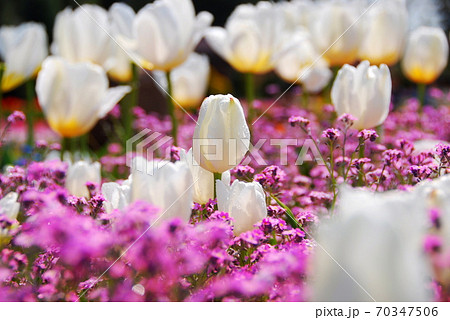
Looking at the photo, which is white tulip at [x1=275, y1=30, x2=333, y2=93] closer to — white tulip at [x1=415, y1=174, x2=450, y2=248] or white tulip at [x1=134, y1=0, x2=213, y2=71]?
white tulip at [x1=134, y1=0, x2=213, y2=71]

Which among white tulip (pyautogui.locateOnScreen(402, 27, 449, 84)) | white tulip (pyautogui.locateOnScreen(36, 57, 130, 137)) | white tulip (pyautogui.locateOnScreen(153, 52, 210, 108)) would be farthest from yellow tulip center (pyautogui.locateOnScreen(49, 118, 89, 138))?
white tulip (pyautogui.locateOnScreen(402, 27, 449, 84))

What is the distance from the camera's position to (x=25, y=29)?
211cm

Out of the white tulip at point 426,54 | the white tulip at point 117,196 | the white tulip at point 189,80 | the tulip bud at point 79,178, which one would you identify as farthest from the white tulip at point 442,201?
the white tulip at point 189,80

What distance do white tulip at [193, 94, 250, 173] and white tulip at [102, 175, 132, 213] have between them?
0.51 feet

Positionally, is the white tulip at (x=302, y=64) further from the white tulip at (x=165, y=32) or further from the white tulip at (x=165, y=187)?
the white tulip at (x=165, y=187)

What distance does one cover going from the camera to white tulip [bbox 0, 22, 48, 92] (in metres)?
1.98

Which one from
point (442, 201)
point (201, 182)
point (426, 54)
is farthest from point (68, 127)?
point (426, 54)

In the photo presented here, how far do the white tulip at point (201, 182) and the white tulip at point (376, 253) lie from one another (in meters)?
0.58

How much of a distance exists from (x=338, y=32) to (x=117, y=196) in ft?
5.09

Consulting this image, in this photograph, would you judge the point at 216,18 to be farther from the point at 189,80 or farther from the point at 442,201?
the point at 442,201

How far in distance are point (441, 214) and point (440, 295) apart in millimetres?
121

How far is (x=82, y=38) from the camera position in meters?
2.01

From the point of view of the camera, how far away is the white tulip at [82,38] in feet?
6.59
